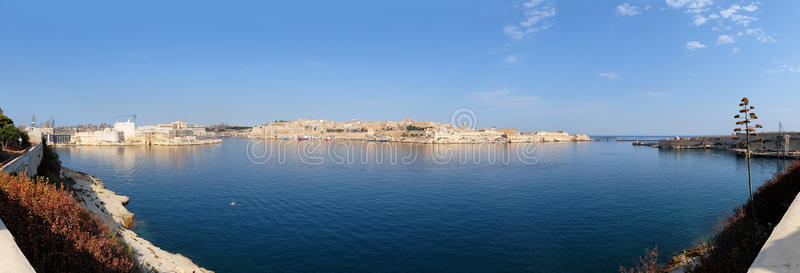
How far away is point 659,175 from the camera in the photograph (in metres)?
42.8

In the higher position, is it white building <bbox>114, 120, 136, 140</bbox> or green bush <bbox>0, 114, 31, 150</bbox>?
white building <bbox>114, 120, 136, 140</bbox>

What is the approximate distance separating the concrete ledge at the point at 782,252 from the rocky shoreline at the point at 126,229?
14.3 m

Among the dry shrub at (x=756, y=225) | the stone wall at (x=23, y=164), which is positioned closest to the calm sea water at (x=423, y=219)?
the dry shrub at (x=756, y=225)

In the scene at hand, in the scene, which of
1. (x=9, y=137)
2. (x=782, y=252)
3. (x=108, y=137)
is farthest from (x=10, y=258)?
(x=108, y=137)

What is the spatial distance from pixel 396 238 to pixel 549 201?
14690 millimetres

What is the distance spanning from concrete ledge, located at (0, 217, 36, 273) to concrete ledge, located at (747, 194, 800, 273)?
28.0 ft

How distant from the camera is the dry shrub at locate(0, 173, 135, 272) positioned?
5.80 m

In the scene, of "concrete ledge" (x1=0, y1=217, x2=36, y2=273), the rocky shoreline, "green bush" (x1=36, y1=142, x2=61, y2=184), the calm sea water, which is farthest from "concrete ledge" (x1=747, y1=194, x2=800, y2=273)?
"green bush" (x1=36, y1=142, x2=61, y2=184)

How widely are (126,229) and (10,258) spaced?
16.3 metres

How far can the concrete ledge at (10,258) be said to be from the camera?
137 inches

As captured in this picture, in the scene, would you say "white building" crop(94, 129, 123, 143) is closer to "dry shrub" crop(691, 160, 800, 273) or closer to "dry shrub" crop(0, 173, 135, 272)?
"dry shrub" crop(0, 173, 135, 272)

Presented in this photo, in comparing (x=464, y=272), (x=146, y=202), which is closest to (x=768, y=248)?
(x=464, y=272)

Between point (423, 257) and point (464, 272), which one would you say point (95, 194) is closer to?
point (423, 257)

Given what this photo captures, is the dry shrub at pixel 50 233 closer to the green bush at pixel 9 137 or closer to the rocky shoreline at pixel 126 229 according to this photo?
the rocky shoreline at pixel 126 229
